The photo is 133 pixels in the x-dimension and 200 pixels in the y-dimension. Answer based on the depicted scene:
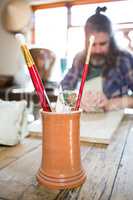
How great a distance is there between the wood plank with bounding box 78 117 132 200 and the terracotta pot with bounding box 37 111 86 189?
3 centimetres

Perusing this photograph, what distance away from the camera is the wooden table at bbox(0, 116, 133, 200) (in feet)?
1.38

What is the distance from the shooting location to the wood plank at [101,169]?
0.43 meters

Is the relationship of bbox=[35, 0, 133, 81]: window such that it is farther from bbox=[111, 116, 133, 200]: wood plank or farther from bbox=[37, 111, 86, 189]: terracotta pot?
bbox=[37, 111, 86, 189]: terracotta pot

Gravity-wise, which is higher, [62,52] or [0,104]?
[62,52]

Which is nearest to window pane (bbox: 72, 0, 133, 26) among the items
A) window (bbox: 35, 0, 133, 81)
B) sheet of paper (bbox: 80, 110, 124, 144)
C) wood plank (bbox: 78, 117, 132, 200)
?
window (bbox: 35, 0, 133, 81)

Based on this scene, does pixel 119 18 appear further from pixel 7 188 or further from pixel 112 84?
pixel 7 188

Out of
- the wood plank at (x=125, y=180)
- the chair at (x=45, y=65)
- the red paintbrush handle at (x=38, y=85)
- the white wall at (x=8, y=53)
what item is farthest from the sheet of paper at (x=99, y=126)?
the white wall at (x=8, y=53)

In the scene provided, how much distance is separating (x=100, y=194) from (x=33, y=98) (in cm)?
170

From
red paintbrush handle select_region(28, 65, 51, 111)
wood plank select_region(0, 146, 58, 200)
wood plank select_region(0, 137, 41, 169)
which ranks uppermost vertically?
red paintbrush handle select_region(28, 65, 51, 111)

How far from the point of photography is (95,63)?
142cm

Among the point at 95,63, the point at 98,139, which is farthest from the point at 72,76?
the point at 98,139

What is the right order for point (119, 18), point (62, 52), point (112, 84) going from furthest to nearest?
point (62, 52)
point (119, 18)
point (112, 84)

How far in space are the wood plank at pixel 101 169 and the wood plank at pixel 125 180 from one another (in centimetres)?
1

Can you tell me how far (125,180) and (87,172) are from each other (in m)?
0.09
